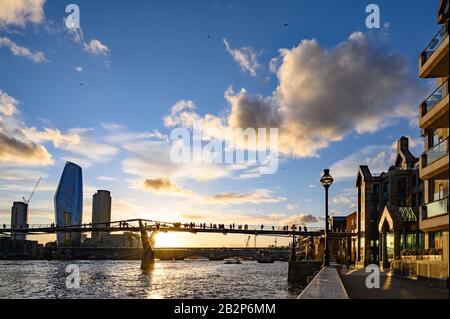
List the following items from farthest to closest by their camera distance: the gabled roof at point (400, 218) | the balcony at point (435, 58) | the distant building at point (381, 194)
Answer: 1. the distant building at point (381, 194)
2. the gabled roof at point (400, 218)
3. the balcony at point (435, 58)

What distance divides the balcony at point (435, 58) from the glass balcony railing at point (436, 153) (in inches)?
174

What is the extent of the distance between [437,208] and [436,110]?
6221mm

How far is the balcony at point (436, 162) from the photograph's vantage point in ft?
96.8

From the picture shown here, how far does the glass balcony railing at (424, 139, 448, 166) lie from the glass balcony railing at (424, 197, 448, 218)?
271 cm

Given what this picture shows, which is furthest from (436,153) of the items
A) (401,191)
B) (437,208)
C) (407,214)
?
(401,191)

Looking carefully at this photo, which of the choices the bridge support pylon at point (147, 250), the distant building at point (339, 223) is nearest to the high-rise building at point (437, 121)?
the bridge support pylon at point (147, 250)

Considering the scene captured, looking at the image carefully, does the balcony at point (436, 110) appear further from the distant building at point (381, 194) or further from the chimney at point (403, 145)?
the chimney at point (403, 145)

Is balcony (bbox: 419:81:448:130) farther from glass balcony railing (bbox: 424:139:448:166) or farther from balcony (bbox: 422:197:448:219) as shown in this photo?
balcony (bbox: 422:197:448:219)

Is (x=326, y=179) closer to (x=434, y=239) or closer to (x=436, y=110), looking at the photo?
(x=436, y=110)

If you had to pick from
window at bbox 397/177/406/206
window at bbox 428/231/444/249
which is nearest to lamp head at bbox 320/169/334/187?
window at bbox 428/231/444/249

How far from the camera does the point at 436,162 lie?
30.6 meters

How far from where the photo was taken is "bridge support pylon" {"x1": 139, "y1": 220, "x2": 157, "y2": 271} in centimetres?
13374
